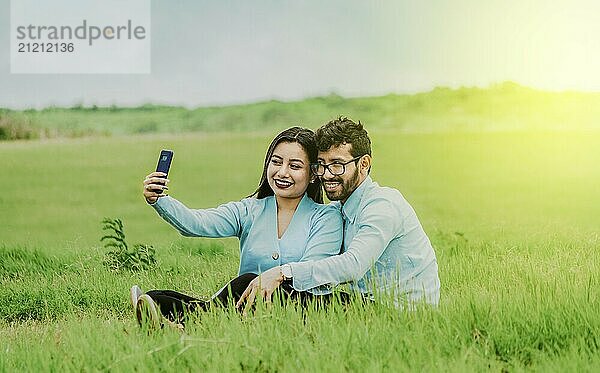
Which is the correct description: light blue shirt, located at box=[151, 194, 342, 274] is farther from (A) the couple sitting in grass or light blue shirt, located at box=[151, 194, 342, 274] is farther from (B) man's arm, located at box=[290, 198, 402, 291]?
(B) man's arm, located at box=[290, 198, 402, 291]

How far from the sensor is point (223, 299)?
8.54ft

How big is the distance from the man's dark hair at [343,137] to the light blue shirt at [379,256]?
0.09m

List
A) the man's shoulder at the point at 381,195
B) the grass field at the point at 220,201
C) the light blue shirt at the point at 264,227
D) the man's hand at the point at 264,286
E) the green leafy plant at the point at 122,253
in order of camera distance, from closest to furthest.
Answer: the man's hand at the point at 264,286 → the man's shoulder at the point at 381,195 → the light blue shirt at the point at 264,227 → the grass field at the point at 220,201 → the green leafy plant at the point at 122,253

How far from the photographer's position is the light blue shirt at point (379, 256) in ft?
8.17

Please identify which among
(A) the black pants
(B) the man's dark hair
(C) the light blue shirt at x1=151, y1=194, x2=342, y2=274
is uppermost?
(B) the man's dark hair

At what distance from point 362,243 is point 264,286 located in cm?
28

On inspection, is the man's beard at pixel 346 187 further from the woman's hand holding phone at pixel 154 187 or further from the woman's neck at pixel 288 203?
the woman's hand holding phone at pixel 154 187

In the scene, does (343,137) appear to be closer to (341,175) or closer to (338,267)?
(341,175)

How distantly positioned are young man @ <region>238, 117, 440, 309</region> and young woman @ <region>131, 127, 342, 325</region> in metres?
0.06

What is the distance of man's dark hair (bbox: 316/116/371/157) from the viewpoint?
2629 millimetres

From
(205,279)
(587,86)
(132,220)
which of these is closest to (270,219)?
(205,279)

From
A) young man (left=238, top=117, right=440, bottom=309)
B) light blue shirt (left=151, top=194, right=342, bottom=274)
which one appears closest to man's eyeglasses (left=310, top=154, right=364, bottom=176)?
young man (left=238, top=117, right=440, bottom=309)

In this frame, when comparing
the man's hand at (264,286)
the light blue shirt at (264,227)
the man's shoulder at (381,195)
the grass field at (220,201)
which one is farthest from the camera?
the grass field at (220,201)

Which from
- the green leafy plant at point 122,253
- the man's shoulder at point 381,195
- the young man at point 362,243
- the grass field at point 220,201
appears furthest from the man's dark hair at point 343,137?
the green leafy plant at point 122,253
